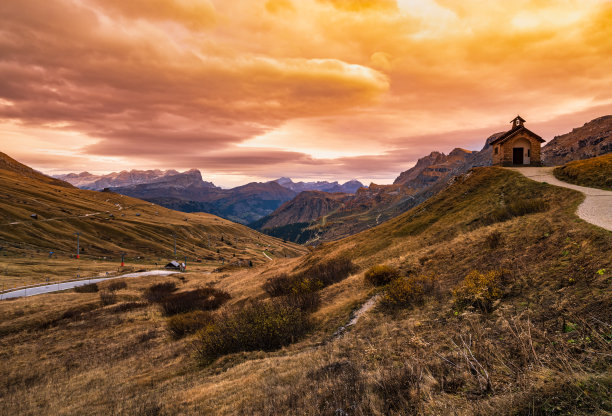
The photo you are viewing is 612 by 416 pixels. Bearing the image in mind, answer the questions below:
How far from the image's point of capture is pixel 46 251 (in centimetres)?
8894

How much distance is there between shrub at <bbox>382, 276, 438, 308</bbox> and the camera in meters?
13.7

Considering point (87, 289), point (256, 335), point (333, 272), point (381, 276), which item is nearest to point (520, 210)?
point (381, 276)

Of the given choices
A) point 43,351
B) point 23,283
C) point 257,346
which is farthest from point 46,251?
point 257,346

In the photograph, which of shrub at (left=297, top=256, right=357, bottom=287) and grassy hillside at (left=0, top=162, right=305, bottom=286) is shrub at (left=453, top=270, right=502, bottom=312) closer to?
shrub at (left=297, top=256, right=357, bottom=287)

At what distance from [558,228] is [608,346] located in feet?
38.1

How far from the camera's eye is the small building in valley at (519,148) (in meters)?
37.9

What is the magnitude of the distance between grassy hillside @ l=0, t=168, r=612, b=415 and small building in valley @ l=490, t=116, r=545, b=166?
54.5ft

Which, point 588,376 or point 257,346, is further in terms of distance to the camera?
point 257,346

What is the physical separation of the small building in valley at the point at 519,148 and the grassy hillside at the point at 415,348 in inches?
654

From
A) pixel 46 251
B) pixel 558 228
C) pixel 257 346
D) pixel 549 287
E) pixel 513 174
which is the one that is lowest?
pixel 46 251

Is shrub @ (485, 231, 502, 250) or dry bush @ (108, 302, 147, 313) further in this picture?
dry bush @ (108, 302, 147, 313)

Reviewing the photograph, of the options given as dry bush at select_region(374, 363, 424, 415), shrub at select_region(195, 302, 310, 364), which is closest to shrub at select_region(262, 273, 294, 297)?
shrub at select_region(195, 302, 310, 364)

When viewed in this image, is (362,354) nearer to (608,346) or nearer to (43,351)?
(608,346)

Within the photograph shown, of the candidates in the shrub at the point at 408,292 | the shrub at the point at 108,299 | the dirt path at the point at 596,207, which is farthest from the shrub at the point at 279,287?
the shrub at the point at 108,299
